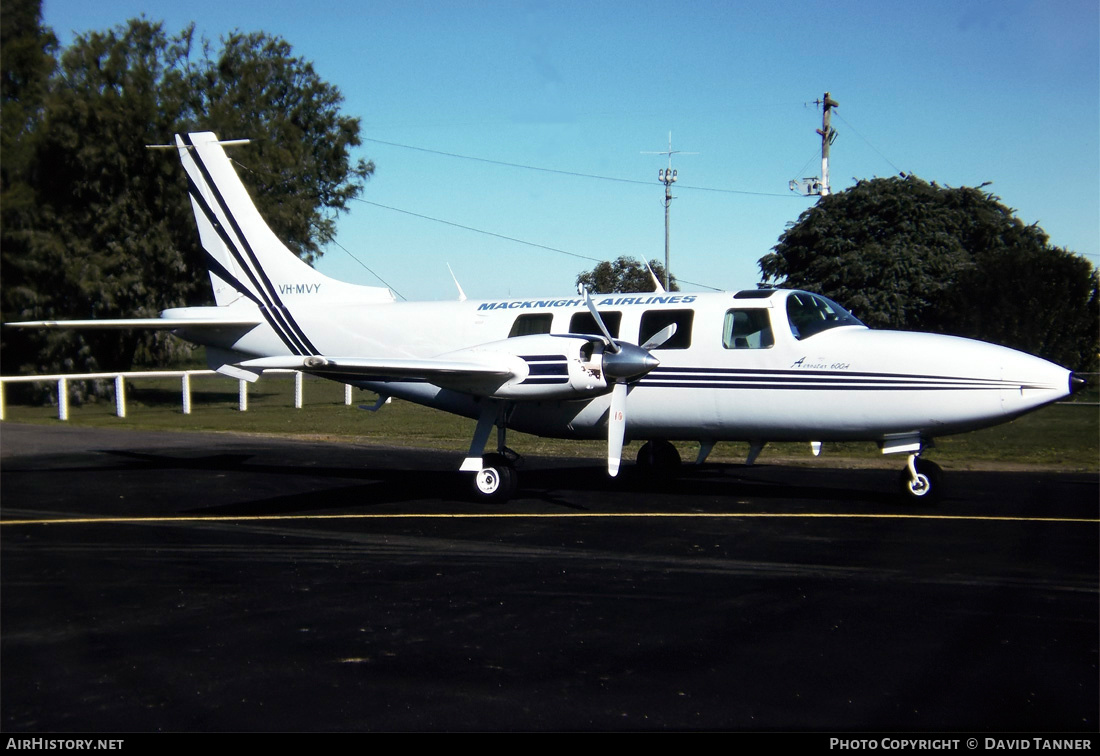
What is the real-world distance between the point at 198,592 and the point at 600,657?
3.79m

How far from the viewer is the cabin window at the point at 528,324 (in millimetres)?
14586

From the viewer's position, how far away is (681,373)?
13.4 m

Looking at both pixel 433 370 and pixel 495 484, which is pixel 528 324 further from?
pixel 495 484

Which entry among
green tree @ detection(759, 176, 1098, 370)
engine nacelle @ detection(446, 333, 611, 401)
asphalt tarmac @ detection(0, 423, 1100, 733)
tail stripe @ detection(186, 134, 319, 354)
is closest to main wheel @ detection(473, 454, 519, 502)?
asphalt tarmac @ detection(0, 423, 1100, 733)

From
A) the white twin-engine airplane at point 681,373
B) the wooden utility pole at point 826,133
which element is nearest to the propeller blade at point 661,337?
the white twin-engine airplane at point 681,373

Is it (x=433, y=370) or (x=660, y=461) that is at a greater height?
(x=433, y=370)

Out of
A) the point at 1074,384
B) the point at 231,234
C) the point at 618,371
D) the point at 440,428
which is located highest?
the point at 231,234

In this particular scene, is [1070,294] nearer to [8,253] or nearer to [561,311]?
[561,311]

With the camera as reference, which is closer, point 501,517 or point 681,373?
point 501,517

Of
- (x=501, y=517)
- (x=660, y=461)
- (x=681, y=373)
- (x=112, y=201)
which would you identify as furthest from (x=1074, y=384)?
(x=112, y=201)

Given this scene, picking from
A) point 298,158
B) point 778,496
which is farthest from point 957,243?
point 778,496

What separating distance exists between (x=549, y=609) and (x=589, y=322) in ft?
22.5

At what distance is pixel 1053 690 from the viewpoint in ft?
19.7

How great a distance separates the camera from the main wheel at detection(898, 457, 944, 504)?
1278 cm
